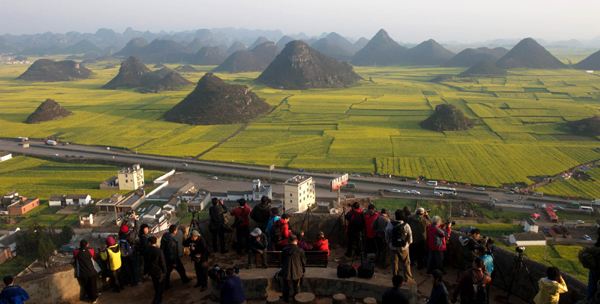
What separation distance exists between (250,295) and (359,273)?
93.1 inches

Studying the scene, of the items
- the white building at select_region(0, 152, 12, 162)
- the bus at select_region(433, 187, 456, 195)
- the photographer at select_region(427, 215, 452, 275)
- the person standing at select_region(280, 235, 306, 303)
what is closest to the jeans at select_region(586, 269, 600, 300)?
the photographer at select_region(427, 215, 452, 275)

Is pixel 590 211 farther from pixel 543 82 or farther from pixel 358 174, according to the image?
pixel 543 82

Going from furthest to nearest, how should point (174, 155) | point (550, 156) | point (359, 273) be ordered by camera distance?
point (174, 155), point (550, 156), point (359, 273)

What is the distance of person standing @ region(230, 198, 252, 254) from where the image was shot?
35.4 ft

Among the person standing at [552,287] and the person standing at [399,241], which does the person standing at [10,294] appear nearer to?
the person standing at [399,241]

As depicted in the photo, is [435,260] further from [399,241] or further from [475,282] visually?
[475,282]

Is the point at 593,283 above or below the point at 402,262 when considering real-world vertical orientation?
above

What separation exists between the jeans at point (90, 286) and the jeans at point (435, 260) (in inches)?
289

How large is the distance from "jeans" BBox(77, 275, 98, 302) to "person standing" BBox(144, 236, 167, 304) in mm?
1184

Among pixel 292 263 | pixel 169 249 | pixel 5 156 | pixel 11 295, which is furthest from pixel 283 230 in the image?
pixel 5 156

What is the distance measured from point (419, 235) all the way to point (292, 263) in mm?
3253

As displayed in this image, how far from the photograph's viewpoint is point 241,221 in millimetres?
10766

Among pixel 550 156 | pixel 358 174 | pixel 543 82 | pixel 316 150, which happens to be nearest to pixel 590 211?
pixel 550 156

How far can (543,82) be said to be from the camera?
389 ft
